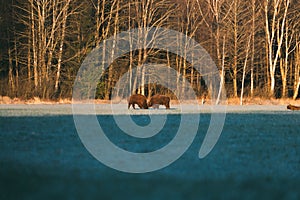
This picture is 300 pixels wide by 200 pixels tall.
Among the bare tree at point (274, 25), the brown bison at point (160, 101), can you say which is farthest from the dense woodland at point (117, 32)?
the brown bison at point (160, 101)

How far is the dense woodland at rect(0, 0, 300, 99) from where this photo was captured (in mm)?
36594

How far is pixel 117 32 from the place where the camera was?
3900 centimetres

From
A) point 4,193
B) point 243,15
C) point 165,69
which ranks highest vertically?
point 243,15

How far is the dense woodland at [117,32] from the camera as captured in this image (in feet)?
120

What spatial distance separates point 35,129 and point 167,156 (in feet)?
16.5

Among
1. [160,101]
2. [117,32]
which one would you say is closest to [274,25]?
[117,32]

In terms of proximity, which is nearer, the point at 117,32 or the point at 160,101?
the point at 160,101

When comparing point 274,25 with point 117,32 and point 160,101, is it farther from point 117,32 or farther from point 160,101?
point 160,101

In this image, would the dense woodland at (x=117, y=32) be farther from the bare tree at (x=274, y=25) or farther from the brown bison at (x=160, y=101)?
the brown bison at (x=160, y=101)

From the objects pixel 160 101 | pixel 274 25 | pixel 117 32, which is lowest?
pixel 160 101

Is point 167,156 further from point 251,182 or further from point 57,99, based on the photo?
point 57,99

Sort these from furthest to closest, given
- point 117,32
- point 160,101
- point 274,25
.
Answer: point 274,25 < point 117,32 < point 160,101

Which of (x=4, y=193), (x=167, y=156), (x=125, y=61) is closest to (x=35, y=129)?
(x=167, y=156)

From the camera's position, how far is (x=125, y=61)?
39.4 metres
